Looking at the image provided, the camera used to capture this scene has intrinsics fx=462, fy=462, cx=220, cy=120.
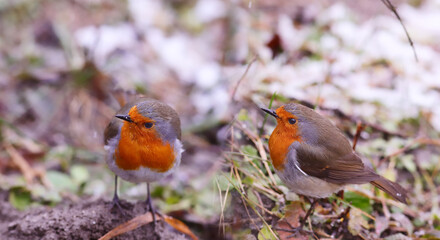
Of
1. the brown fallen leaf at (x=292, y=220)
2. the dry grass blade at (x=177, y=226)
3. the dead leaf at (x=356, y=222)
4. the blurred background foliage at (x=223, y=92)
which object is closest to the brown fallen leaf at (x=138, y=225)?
the dry grass blade at (x=177, y=226)

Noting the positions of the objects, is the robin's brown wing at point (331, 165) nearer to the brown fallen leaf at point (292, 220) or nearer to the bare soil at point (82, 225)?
the brown fallen leaf at point (292, 220)

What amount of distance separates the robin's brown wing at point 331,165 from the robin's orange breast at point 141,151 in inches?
25.1

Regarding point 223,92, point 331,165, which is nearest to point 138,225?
point 331,165

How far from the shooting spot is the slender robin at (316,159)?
5.90 ft

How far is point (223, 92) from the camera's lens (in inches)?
214

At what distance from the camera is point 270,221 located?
1887mm

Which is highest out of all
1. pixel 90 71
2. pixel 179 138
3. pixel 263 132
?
pixel 263 132

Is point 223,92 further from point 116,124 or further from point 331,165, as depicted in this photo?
point 331,165

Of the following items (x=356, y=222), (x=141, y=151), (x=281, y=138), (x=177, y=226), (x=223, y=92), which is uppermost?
(x=281, y=138)

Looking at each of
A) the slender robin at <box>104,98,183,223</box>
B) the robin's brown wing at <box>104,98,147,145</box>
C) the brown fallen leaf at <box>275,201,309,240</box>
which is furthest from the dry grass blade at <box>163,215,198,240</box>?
the brown fallen leaf at <box>275,201,309,240</box>

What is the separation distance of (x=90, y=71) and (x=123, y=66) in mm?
504

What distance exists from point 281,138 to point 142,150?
→ 0.68 m

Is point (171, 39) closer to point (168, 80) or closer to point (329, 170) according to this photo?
point (168, 80)

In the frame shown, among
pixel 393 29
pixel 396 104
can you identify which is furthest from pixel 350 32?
pixel 396 104
